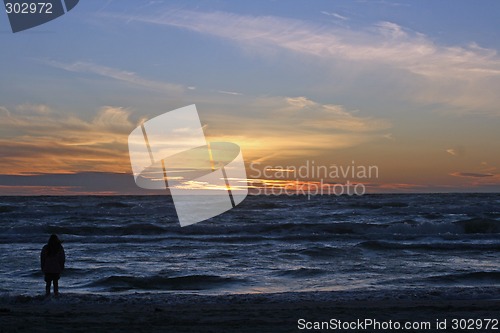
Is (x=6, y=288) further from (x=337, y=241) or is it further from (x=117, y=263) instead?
(x=337, y=241)

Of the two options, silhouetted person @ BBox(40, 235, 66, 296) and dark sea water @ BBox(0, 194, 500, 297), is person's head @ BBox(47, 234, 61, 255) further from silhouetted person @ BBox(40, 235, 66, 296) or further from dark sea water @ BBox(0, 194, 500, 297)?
dark sea water @ BBox(0, 194, 500, 297)

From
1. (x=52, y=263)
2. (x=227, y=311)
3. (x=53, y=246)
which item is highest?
(x=53, y=246)

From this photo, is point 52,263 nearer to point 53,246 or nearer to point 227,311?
point 53,246

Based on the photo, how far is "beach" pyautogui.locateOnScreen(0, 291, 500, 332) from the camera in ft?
28.3

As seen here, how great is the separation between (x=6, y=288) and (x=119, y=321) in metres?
5.61

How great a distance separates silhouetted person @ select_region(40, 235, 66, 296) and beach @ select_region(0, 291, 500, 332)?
0.40 m

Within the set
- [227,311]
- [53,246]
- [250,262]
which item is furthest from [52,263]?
[250,262]

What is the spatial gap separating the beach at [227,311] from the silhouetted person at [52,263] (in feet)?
1.32

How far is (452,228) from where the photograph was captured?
34.0 meters

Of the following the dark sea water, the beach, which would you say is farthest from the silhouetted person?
the dark sea water

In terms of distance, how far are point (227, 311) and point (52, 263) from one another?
4.26m

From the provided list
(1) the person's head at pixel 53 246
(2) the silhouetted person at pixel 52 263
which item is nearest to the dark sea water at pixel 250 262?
(2) the silhouetted person at pixel 52 263

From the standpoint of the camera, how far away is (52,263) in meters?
11.9

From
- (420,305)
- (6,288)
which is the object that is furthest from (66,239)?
(420,305)
